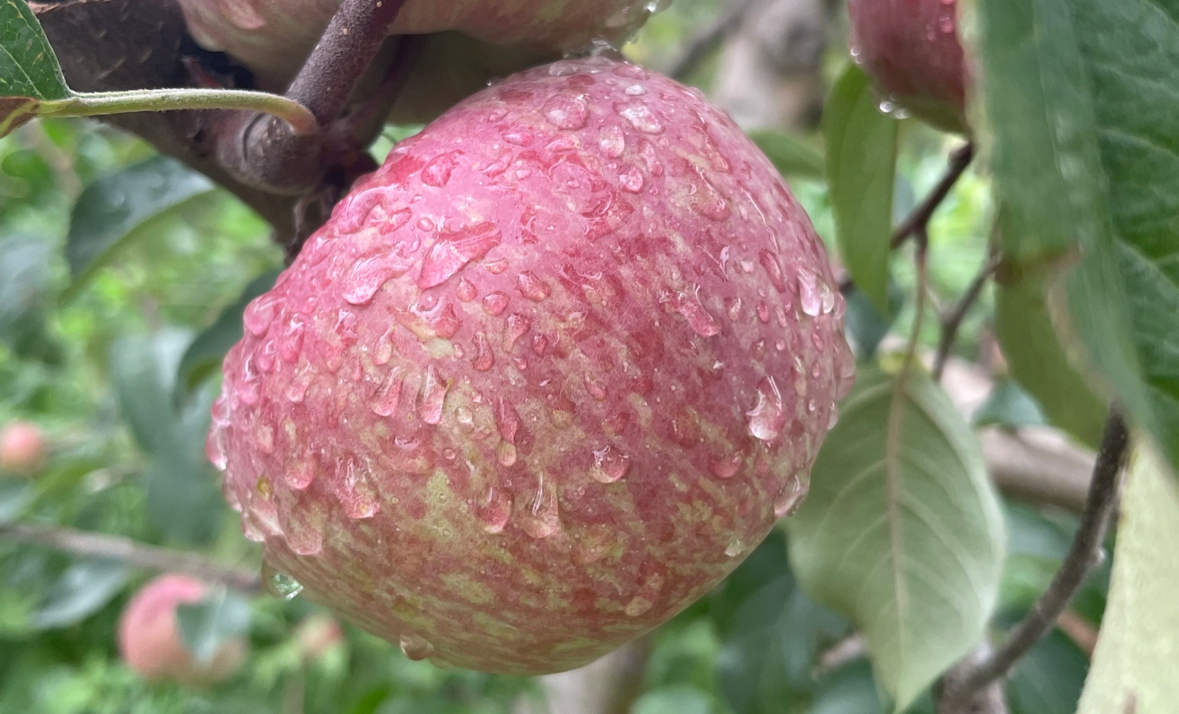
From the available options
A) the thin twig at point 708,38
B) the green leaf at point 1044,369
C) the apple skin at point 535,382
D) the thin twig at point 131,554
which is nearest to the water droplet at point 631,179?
the apple skin at point 535,382

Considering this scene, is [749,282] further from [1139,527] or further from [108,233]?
[108,233]

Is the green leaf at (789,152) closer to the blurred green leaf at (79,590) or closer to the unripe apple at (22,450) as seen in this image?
the blurred green leaf at (79,590)

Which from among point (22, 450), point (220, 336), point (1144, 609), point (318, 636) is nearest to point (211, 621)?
point (318, 636)

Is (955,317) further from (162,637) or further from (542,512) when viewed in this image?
(162,637)

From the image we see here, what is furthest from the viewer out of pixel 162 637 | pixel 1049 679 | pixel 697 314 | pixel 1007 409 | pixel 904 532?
pixel 162 637

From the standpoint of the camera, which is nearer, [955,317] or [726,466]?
[726,466]

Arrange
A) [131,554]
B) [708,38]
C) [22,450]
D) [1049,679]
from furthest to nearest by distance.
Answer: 1. [708,38]
2. [22,450]
3. [131,554]
4. [1049,679]

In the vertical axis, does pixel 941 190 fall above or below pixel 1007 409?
above

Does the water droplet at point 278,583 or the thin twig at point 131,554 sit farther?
the thin twig at point 131,554
